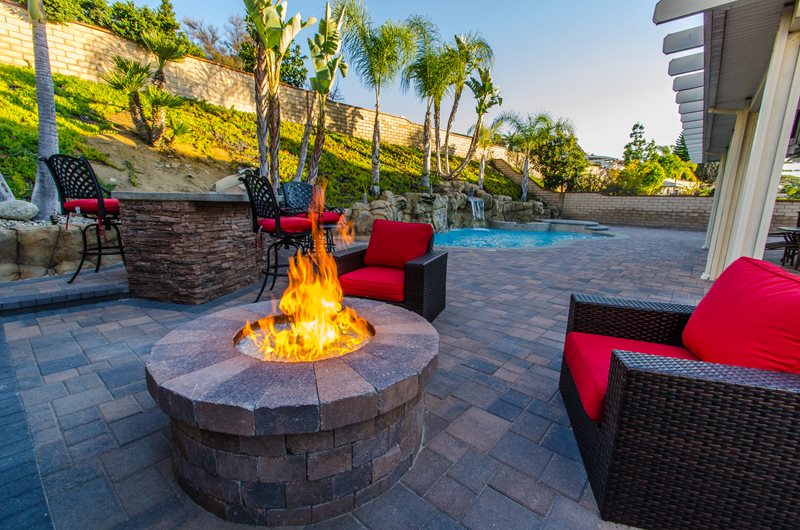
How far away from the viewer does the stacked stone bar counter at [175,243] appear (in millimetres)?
3604

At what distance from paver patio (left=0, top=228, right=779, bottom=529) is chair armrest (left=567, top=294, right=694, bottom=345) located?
1.93 ft

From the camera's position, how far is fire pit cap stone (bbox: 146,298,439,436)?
3.96 feet

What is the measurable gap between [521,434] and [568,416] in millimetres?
382

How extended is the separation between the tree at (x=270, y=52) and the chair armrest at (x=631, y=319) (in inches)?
281

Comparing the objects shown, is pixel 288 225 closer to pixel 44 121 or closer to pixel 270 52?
pixel 44 121

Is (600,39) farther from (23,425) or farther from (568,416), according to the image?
(23,425)

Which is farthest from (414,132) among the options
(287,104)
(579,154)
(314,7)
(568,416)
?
(568,416)

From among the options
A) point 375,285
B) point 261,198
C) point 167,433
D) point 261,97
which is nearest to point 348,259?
point 375,285

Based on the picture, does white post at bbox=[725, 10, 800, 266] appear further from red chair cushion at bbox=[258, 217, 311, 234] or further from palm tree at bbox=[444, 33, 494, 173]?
palm tree at bbox=[444, 33, 494, 173]

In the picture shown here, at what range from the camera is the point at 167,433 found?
184cm

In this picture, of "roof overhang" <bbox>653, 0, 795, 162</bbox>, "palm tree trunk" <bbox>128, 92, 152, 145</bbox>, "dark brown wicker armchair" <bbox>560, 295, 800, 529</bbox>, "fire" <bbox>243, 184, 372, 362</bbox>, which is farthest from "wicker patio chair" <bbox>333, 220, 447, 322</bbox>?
"palm tree trunk" <bbox>128, 92, 152, 145</bbox>

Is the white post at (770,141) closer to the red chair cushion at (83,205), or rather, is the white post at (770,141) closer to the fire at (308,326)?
the fire at (308,326)

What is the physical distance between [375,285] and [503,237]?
37.5 feet

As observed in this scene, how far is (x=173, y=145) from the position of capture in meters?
11.1
